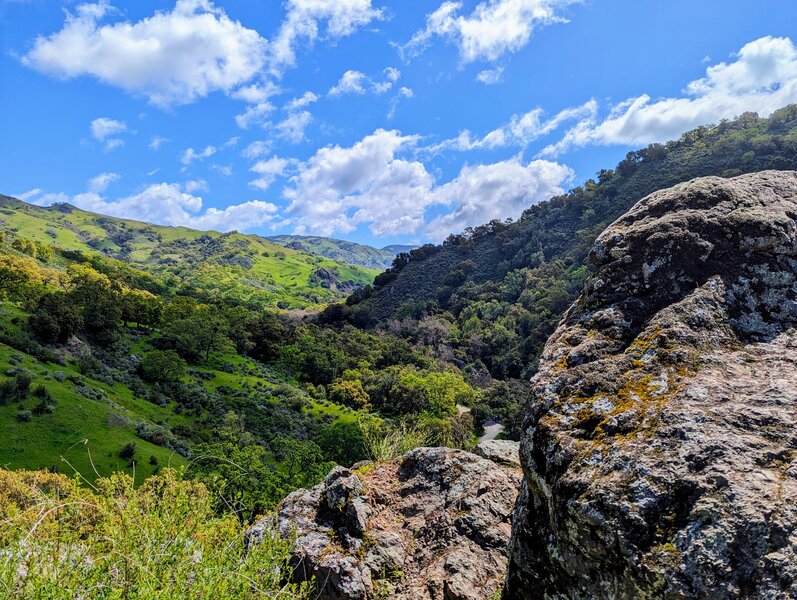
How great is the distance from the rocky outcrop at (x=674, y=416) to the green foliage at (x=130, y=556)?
2.53 meters

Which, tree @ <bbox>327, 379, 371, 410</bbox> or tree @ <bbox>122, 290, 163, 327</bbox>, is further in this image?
tree @ <bbox>122, 290, 163, 327</bbox>

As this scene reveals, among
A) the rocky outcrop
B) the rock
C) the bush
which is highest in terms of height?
the rocky outcrop

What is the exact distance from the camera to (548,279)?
87.2 meters

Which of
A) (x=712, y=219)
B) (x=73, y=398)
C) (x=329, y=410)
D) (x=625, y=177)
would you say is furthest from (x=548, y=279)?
(x=712, y=219)

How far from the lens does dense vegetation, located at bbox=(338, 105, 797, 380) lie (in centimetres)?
7706

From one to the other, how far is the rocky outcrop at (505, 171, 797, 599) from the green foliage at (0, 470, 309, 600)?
253 centimetres

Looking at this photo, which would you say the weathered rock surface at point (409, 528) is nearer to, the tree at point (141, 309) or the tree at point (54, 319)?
the tree at point (54, 319)

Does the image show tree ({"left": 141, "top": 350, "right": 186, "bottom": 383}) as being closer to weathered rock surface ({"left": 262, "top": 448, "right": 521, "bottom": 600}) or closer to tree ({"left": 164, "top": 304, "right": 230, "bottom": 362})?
tree ({"left": 164, "top": 304, "right": 230, "bottom": 362})

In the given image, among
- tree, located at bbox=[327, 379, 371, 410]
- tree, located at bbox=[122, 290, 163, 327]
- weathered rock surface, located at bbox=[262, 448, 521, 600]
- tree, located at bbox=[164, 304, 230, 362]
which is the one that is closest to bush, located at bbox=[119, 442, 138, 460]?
weathered rock surface, located at bbox=[262, 448, 521, 600]

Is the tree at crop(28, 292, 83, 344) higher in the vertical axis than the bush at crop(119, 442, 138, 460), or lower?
higher

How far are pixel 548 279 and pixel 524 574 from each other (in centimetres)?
8840

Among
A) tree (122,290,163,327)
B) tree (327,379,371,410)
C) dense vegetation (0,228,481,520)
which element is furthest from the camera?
tree (122,290,163,327)

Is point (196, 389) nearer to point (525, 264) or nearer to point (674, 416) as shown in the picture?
point (674, 416)

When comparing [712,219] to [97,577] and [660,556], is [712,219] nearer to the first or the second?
[660,556]
